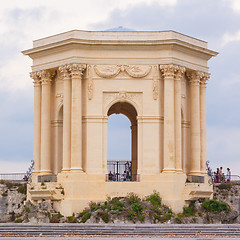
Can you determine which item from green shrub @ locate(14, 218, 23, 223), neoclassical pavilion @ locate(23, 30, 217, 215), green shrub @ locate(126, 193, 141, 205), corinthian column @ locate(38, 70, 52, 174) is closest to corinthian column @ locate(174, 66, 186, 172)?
neoclassical pavilion @ locate(23, 30, 217, 215)

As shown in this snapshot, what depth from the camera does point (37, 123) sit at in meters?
56.2

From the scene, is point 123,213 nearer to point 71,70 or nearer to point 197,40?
point 71,70

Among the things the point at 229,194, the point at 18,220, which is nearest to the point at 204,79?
the point at 229,194

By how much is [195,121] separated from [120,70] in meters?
6.47

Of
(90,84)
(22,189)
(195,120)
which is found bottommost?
(22,189)

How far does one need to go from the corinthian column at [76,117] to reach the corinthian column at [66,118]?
14.3 inches

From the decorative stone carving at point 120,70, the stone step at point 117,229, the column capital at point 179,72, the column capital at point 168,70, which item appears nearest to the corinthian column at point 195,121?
the column capital at point 179,72

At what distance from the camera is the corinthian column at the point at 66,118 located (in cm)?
→ 5234

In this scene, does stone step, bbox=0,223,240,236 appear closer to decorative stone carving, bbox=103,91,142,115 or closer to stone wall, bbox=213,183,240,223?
decorative stone carving, bbox=103,91,142,115

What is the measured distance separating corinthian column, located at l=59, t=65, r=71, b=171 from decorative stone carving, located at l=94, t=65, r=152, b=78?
1.97m

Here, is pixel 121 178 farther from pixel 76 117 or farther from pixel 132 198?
pixel 76 117

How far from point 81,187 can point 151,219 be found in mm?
4818

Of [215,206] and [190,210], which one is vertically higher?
[215,206]

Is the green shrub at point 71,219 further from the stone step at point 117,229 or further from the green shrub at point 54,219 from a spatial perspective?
the stone step at point 117,229
